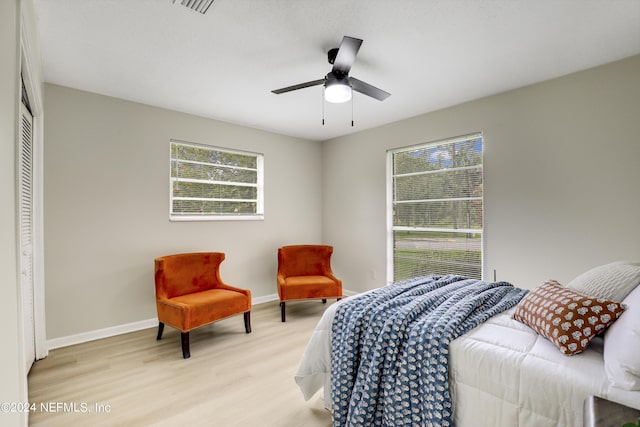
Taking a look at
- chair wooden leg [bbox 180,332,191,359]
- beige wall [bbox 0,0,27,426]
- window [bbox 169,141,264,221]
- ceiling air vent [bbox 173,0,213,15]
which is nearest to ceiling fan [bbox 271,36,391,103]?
ceiling air vent [bbox 173,0,213,15]

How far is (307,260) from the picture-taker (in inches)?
173

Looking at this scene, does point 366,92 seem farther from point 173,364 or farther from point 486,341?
point 173,364

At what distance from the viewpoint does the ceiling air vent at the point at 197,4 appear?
6.18ft

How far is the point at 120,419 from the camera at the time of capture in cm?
196

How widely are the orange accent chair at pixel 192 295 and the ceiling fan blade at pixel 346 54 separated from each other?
7.93ft

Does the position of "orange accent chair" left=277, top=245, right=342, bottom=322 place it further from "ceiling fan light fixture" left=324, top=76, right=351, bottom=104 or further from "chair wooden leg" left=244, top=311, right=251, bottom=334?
"ceiling fan light fixture" left=324, top=76, right=351, bottom=104

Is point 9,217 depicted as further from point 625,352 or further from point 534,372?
point 625,352

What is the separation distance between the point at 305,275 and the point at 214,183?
1.79 meters

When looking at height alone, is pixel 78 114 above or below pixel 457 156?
above

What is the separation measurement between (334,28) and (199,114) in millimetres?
2425

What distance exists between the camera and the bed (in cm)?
118

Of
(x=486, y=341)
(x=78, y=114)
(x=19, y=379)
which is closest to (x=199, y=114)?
(x=78, y=114)

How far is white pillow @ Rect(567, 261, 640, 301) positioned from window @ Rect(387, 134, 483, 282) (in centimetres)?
172

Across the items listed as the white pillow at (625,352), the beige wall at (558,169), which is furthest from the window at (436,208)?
the white pillow at (625,352)
